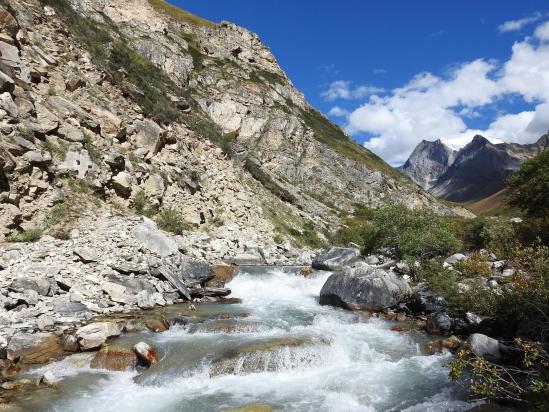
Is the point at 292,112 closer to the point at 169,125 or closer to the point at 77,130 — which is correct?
the point at 169,125

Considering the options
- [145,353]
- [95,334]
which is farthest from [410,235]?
[95,334]

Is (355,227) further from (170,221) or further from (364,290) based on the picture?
(364,290)

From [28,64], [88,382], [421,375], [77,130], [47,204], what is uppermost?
[28,64]

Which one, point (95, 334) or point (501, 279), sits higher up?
point (501, 279)

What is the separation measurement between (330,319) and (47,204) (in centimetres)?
1805

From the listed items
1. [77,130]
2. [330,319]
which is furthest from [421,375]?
[77,130]

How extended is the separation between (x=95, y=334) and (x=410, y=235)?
25.7m

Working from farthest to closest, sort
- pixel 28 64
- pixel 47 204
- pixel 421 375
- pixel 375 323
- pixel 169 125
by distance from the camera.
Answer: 1. pixel 169 125
2. pixel 28 64
3. pixel 47 204
4. pixel 375 323
5. pixel 421 375

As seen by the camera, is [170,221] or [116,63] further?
[116,63]

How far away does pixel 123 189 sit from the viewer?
31953 millimetres

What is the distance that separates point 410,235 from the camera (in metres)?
33.8

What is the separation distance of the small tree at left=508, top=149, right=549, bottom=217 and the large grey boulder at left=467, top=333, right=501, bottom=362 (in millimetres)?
19969

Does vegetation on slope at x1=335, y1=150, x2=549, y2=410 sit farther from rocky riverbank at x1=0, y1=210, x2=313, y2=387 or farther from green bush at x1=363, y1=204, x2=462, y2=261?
rocky riverbank at x1=0, y1=210, x2=313, y2=387

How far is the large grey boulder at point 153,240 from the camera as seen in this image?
26531 millimetres
